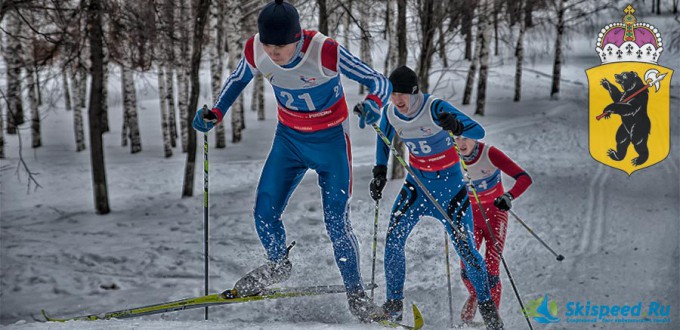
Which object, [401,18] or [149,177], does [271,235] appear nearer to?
[401,18]

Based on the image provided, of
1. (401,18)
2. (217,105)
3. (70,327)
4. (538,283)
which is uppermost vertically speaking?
Answer: (401,18)

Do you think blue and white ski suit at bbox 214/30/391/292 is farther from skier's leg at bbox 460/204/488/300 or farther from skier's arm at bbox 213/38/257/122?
skier's leg at bbox 460/204/488/300

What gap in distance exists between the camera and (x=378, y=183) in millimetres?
5289

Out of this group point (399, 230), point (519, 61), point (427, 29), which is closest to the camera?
point (399, 230)

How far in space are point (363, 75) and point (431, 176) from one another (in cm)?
134

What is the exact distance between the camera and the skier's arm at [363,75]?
4.10 m

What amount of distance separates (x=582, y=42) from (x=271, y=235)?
92.5 feet

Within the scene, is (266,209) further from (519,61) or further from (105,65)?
(519,61)

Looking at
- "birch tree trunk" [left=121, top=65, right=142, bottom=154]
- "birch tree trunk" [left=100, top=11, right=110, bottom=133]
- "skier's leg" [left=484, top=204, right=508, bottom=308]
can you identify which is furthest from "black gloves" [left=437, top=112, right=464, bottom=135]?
"birch tree trunk" [left=121, top=65, right=142, bottom=154]

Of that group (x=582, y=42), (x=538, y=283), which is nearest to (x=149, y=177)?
(x=538, y=283)

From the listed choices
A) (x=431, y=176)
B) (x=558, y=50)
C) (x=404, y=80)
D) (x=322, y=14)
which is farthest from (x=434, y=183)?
(x=558, y=50)

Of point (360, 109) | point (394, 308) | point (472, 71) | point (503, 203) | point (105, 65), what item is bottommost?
point (394, 308)

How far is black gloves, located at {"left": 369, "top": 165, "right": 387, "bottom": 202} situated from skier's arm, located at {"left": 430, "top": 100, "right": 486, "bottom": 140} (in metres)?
0.71

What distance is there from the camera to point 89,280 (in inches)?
293
